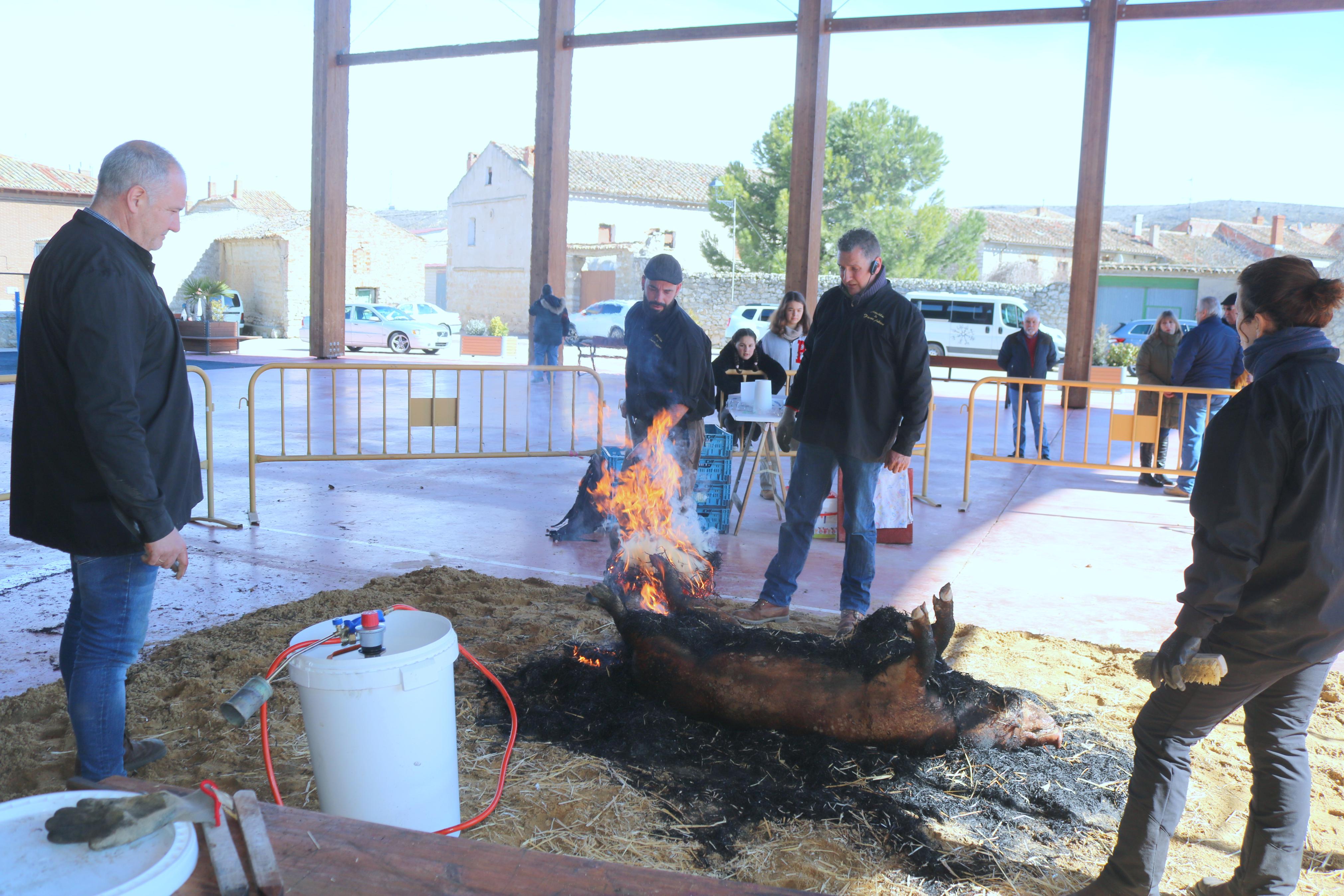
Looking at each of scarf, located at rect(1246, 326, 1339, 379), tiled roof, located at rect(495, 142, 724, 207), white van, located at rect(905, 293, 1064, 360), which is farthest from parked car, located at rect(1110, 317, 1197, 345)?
scarf, located at rect(1246, 326, 1339, 379)

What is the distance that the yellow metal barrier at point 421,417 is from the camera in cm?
807

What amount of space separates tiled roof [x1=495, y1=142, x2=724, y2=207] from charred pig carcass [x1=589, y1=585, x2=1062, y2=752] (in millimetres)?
49081

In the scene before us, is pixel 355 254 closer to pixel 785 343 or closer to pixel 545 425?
pixel 545 425

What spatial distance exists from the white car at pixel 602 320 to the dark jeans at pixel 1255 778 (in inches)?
1195

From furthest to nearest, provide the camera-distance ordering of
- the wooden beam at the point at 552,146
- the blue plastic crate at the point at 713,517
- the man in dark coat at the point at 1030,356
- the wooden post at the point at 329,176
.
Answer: the wooden post at the point at 329,176 < the wooden beam at the point at 552,146 < the man in dark coat at the point at 1030,356 < the blue plastic crate at the point at 713,517

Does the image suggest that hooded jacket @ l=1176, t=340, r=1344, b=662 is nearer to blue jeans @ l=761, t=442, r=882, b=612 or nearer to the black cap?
blue jeans @ l=761, t=442, r=882, b=612

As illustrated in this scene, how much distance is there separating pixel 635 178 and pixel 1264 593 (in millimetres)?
54885

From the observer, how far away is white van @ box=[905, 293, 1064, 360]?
1133 inches

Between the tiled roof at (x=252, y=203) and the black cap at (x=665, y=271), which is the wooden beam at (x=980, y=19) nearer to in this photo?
the black cap at (x=665, y=271)

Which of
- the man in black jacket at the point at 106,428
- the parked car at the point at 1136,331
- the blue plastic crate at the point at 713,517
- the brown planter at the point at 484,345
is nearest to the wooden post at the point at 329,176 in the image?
the brown planter at the point at 484,345

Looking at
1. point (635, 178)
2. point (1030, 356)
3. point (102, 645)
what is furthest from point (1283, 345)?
point (635, 178)

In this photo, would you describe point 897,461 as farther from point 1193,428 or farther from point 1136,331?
point 1136,331

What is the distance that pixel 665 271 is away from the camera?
6.08 metres

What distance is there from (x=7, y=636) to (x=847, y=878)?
4.42 meters
